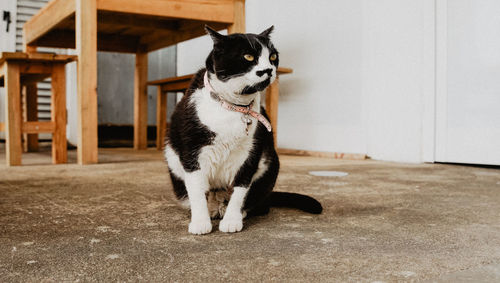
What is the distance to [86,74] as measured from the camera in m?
2.46

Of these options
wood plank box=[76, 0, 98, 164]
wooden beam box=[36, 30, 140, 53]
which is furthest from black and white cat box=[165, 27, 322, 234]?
wooden beam box=[36, 30, 140, 53]

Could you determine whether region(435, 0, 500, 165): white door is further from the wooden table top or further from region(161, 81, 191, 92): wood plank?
region(161, 81, 191, 92): wood plank

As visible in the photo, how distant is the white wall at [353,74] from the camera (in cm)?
286

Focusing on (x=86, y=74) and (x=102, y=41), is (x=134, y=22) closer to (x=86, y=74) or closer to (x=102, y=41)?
(x=86, y=74)

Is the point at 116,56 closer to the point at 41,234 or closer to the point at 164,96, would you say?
the point at 164,96

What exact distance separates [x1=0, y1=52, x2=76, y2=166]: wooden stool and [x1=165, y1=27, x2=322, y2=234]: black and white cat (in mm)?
1622

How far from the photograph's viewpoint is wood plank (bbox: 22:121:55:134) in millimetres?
2525

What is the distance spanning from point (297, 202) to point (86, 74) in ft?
5.39

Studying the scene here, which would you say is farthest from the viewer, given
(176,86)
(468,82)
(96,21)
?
(176,86)

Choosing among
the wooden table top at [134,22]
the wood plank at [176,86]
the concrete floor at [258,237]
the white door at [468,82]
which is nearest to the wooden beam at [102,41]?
the wooden table top at [134,22]

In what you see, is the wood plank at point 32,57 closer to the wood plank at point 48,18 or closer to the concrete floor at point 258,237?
the wood plank at point 48,18

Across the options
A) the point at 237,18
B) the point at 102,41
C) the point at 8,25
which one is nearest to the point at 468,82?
the point at 237,18

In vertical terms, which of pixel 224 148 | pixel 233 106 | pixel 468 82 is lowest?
pixel 224 148

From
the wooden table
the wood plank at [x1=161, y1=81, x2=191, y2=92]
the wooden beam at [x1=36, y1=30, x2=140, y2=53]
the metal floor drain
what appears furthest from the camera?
the wood plank at [x1=161, y1=81, x2=191, y2=92]
